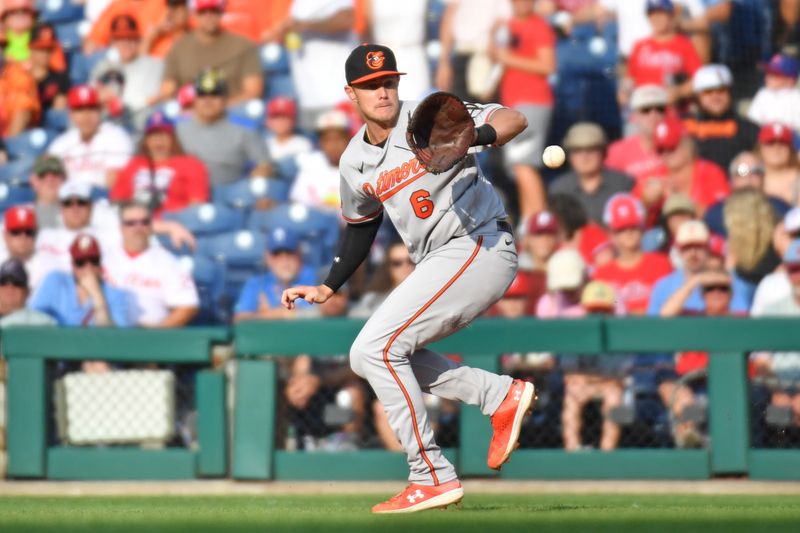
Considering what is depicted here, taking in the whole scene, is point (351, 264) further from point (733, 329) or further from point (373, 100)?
point (733, 329)

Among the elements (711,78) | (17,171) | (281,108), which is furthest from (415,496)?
(17,171)

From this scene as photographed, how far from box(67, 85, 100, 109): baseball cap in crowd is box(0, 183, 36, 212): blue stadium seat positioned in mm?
906

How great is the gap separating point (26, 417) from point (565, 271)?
398 centimetres

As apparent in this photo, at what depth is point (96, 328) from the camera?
361 inches

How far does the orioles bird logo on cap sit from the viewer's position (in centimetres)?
540

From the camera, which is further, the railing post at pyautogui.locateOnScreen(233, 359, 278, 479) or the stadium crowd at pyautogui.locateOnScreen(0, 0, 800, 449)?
the stadium crowd at pyautogui.locateOnScreen(0, 0, 800, 449)

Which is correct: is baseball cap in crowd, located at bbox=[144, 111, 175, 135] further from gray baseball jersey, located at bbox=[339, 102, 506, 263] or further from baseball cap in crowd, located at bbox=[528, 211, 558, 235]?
gray baseball jersey, located at bbox=[339, 102, 506, 263]

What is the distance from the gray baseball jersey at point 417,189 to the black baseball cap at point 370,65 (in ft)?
0.76

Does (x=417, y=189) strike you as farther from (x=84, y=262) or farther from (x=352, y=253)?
(x=84, y=262)

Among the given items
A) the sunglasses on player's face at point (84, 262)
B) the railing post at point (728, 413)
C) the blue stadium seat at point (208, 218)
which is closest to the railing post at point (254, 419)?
the blue stadium seat at point (208, 218)

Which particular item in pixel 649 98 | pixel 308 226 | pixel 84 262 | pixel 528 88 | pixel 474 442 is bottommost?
pixel 474 442

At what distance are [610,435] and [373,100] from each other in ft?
13.5

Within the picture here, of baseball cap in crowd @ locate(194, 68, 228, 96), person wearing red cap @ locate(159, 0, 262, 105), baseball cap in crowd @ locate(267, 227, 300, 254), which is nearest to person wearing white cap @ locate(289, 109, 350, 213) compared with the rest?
baseball cap in crowd @ locate(267, 227, 300, 254)

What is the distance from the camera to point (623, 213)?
934cm
